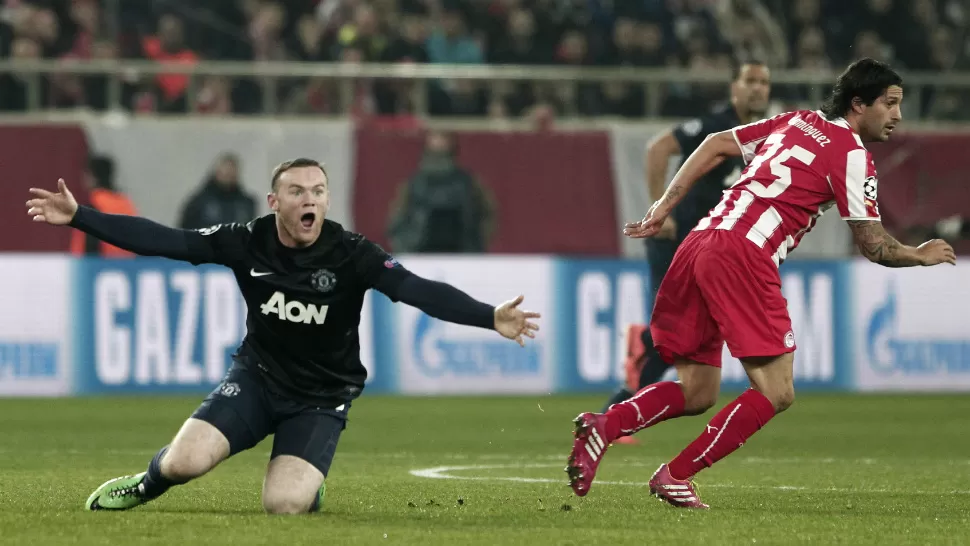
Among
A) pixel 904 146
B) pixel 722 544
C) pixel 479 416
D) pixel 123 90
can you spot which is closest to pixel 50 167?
pixel 123 90

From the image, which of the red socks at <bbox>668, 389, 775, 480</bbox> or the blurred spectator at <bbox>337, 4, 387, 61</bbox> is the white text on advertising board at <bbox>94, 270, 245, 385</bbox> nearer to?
the blurred spectator at <bbox>337, 4, 387, 61</bbox>

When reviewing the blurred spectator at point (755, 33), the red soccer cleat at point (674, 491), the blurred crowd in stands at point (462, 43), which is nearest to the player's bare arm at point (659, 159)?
the red soccer cleat at point (674, 491)

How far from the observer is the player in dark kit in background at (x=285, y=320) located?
642 centimetres

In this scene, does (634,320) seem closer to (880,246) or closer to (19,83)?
(19,83)

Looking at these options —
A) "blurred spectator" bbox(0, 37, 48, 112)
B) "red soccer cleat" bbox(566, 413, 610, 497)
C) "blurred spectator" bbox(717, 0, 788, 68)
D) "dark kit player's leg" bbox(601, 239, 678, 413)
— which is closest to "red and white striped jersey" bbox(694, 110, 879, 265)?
"red soccer cleat" bbox(566, 413, 610, 497)

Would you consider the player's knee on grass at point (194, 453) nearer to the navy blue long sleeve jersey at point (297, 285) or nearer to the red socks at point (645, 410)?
the navy blue long sleeve jersey at point (297, 285)

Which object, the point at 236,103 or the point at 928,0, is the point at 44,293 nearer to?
the point at 236,103

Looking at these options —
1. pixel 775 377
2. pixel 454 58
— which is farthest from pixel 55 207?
pixel 454 58

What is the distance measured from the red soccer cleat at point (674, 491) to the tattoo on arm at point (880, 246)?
47.5 inches

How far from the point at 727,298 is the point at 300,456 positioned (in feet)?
6.06

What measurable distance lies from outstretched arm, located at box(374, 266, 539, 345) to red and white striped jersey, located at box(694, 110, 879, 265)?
1181 mm

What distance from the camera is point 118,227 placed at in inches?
255

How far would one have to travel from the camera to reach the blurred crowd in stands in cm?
1688

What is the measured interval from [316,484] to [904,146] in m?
12.8
